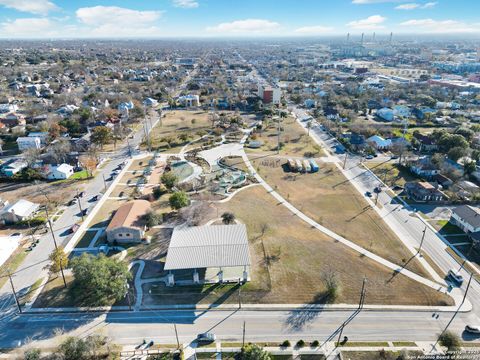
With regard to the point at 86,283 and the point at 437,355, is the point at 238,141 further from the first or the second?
the point at 437,355

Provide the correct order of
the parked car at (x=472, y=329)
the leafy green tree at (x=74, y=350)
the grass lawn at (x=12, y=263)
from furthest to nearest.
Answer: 1. the grass lawn at (x=12, y=263)
2. the parked car at (x=472, y=329)
3. the leafy green tree at (x=74, y=350)

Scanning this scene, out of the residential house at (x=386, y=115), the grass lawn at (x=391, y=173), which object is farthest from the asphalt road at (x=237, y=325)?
the residential house at (x=386, y=115)

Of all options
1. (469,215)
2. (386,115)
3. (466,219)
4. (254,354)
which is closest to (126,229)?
(254,354)

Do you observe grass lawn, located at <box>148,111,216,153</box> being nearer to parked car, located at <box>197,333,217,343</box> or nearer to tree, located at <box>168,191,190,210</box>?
tree, located at <box>168,191,190,210</box>

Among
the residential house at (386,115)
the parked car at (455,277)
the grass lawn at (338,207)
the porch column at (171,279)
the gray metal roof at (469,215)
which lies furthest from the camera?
the residential house at (386,115)

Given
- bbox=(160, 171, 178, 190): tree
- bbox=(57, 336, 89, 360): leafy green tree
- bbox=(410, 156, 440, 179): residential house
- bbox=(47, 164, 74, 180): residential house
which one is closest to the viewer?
bbox=(57, 336, 89, 360): leafy green tree

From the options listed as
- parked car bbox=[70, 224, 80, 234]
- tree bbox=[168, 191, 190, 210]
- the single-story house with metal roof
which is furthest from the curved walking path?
parked car bbox=[70, 224, 80, 234]

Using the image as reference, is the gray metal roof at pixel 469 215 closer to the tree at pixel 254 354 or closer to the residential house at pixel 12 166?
the tree at pixel 254 354
